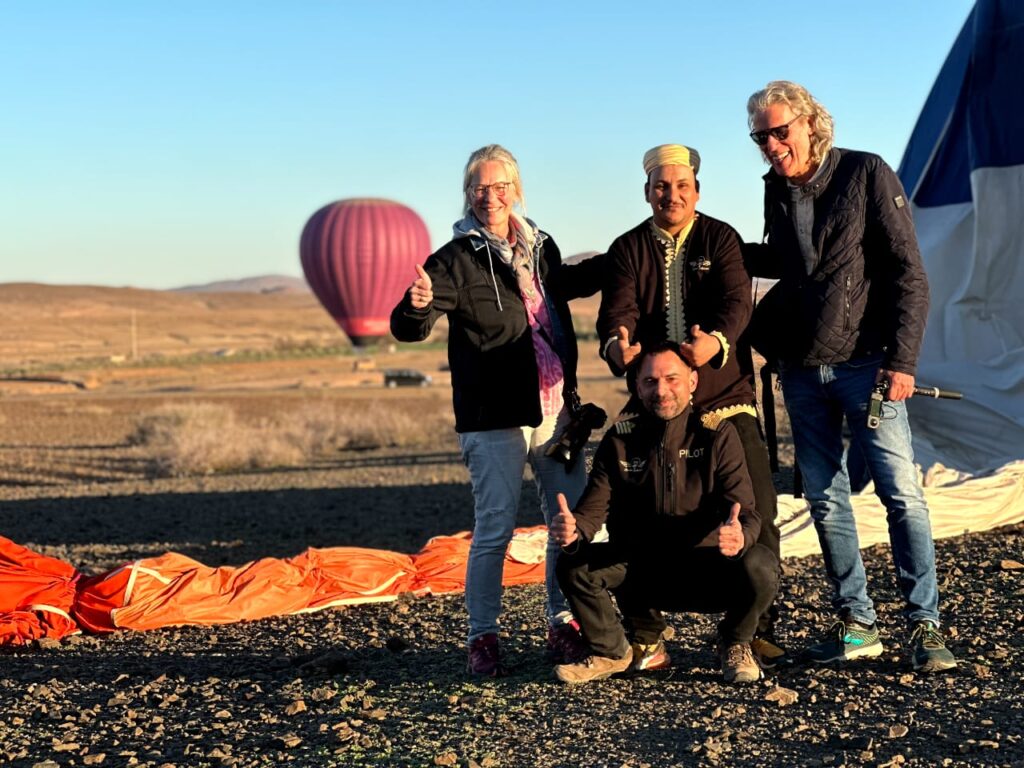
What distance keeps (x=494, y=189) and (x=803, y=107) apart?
1088mm

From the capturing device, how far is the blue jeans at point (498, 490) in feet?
15.6

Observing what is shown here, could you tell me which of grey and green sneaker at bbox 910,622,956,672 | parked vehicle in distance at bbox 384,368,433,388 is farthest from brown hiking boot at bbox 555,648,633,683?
parked vehicle in distance at bbox 384,368,433,388

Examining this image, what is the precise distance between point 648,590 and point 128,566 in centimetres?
309

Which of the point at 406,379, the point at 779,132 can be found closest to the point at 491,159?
the point at 779,132

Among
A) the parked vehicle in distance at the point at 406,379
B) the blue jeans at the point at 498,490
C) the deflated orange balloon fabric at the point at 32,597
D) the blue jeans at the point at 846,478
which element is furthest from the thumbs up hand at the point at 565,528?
the parked vehicle in distance at the point at 406,379

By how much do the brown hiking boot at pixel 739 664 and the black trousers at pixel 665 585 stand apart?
0.11ft

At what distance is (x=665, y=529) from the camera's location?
4512 mm

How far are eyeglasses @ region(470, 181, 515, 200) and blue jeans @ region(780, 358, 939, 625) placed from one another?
118cm

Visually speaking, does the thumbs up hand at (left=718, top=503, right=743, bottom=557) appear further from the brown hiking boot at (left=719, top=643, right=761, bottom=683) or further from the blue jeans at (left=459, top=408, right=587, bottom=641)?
the blue jeans at (left=459, top=408, right=587, bottom=641)

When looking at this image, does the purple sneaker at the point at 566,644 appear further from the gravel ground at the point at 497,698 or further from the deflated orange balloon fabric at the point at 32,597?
the deflated orange balloon fabric at the point at 32,597

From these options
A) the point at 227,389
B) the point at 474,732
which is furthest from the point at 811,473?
the point at 227,389

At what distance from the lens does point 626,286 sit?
458 cm

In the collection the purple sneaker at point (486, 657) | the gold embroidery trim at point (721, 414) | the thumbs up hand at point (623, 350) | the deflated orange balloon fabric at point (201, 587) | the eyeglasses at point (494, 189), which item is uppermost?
the eyeglasses at point (494, 189)

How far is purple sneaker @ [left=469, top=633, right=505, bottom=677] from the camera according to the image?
4848 mm
